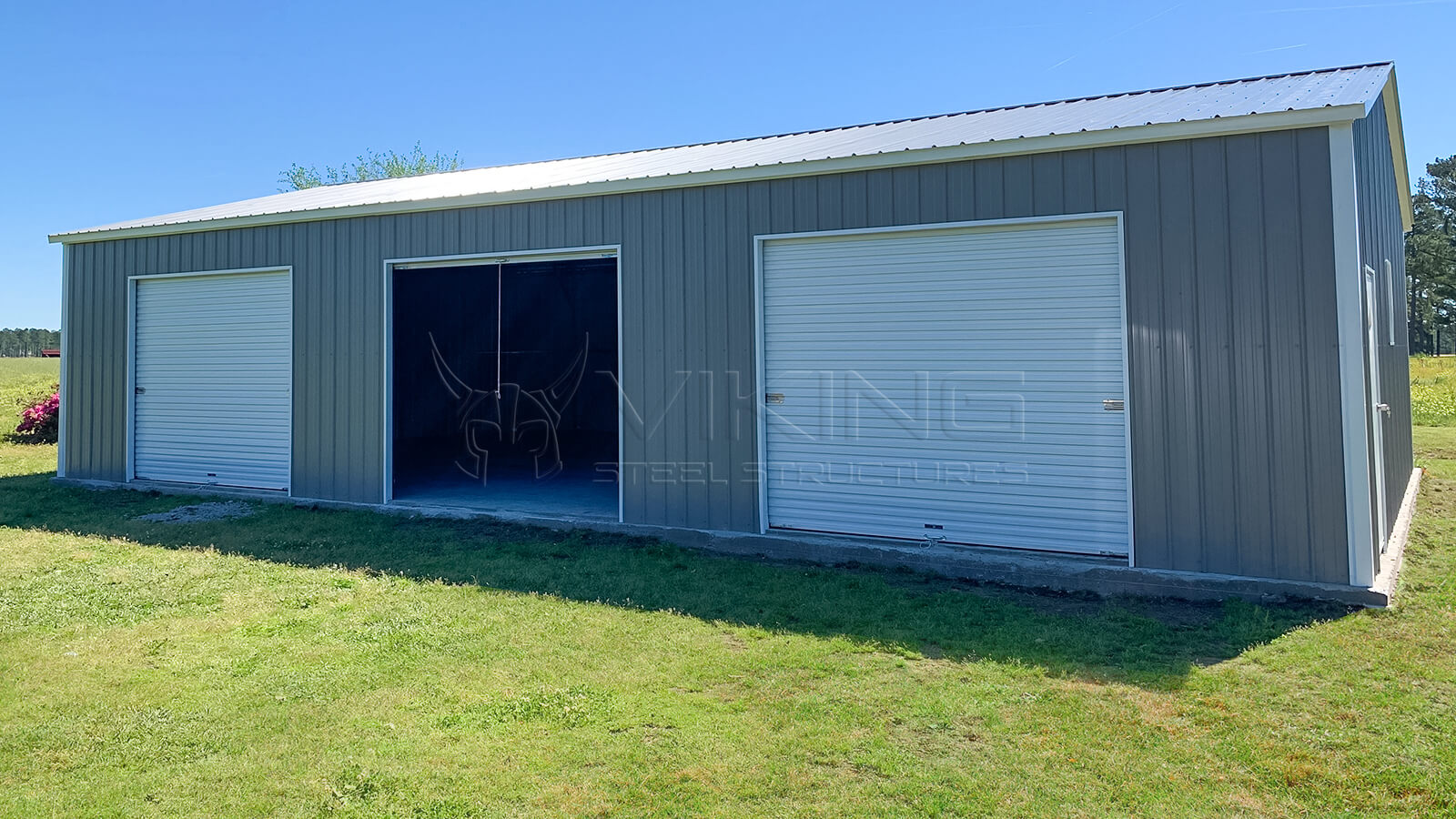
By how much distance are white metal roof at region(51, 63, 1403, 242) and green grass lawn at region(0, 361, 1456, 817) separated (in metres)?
2.70

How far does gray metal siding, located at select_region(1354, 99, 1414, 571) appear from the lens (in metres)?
5.39

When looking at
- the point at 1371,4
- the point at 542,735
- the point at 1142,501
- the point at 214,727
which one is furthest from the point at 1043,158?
the point at 1371,4

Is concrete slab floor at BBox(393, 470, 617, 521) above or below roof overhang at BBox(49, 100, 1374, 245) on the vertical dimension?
below

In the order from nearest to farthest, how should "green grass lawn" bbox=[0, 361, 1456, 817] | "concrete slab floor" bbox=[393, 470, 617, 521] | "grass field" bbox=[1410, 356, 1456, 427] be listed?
"green grass lawn" bbox=[0, 361, 1456, 817], "concrete slab floor" bbox=[393, 470, 617, 521], "grass field" bbox=[1410, 356, 1456, 427]

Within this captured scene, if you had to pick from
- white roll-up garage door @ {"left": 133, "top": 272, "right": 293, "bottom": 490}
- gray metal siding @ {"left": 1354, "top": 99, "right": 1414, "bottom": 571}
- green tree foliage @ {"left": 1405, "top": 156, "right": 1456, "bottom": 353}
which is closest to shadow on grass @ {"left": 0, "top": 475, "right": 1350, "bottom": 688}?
white roll-up garage door @ {"left": 133, "top": 272, "right": 293, "bottom": 490}

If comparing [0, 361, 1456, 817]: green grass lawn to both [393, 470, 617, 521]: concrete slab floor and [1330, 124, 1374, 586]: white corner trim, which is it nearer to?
[1330, 124, 1374, 586]: white corner trim

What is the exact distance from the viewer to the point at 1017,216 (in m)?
5.33

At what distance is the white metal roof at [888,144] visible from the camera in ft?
16.2

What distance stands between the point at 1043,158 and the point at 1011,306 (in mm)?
922

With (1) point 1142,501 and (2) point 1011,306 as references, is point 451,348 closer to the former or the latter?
(2) point 1011,306

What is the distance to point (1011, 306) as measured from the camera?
547 cm

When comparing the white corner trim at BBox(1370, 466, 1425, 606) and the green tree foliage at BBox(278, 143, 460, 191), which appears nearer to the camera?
the white corner trim at BBox(1370, 466, 1425, 606)

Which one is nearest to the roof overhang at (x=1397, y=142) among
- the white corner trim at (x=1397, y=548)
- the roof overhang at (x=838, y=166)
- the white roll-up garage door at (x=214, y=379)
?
the roof overhang at (x=838, y=166)

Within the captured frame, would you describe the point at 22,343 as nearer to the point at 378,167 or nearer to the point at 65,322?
the point at 378,167
